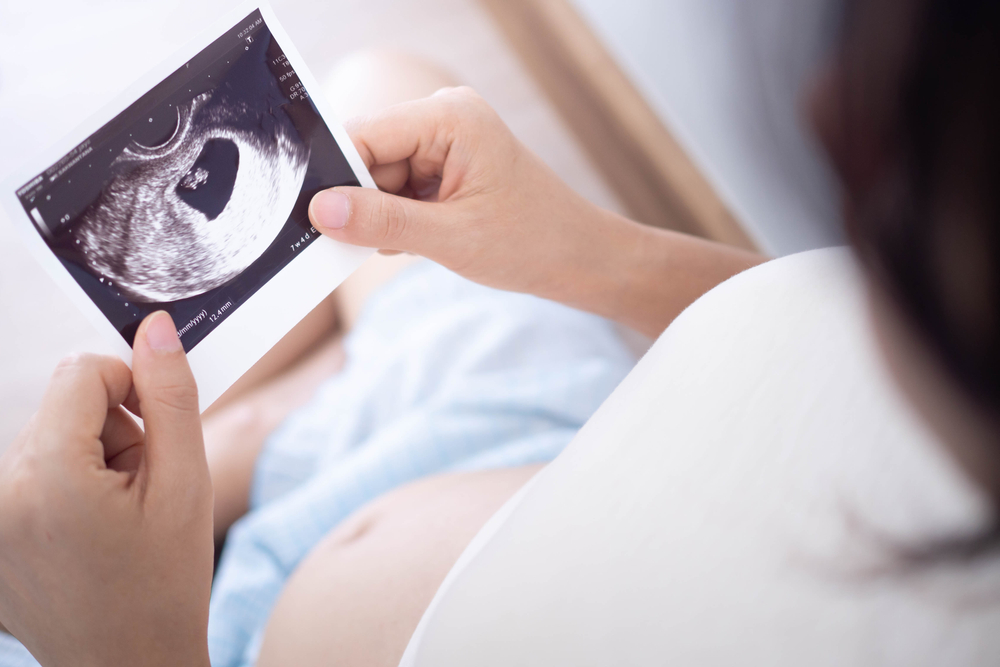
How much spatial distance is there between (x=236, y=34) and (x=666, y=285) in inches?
20.2

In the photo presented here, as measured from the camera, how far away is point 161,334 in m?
0.46

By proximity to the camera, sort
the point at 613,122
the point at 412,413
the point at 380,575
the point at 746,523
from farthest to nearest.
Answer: the point at 613,122 < the point at 412,413 < the point at 380,575 < the point at 746,523

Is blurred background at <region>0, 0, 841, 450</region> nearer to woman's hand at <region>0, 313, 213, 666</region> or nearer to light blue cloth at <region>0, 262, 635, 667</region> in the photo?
light blue cloth at <region>0, 262, 635, 667</region>

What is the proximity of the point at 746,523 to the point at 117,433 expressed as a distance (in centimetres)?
48

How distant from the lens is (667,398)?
44cm

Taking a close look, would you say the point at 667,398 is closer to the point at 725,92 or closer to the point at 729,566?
the point at 729,566

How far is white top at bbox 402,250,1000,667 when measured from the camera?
0.34 m

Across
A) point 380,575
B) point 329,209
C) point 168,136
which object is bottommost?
point 380,575

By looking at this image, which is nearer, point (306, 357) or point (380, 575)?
point (380, 575)

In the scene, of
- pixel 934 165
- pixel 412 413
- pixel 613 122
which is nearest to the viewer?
pixel 934 165

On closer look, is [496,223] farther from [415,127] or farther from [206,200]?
[206,200]

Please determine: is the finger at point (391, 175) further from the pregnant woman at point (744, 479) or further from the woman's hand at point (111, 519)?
the woman's hand at point (111, 519)

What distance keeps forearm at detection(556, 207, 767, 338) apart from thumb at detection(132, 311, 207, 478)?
15.6 inches

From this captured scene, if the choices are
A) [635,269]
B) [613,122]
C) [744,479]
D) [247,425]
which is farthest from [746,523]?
[613,122]
